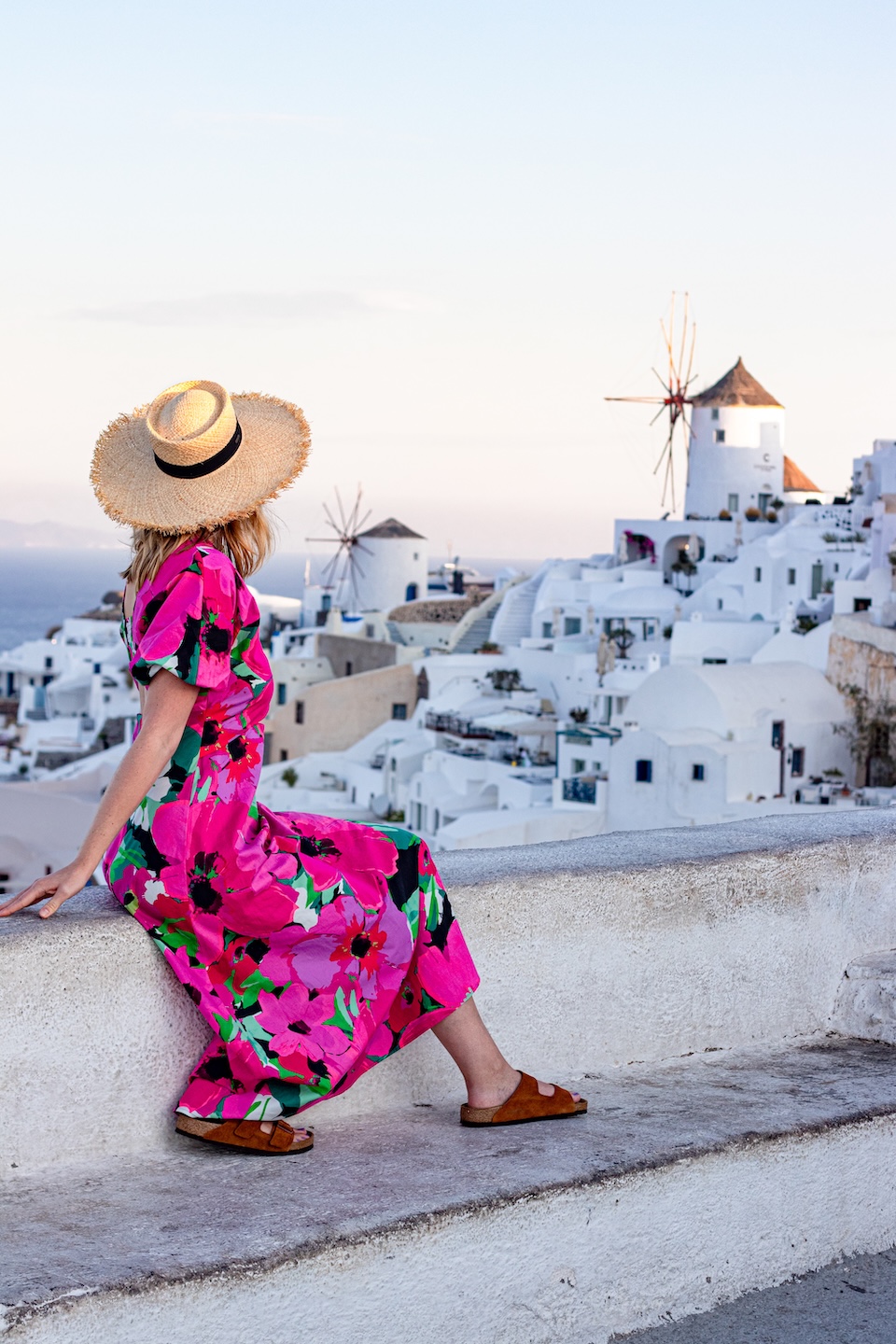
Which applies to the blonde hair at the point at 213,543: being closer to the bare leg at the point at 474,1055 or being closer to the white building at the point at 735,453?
the bare leg at the point at 474,1055

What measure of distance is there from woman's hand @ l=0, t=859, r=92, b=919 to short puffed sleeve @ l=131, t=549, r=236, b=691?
9.4 inches

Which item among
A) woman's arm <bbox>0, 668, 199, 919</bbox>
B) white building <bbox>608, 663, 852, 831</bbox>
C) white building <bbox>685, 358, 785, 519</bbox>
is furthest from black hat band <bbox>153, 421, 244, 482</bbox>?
white building <bbox>685, 358, 785, 519</bbox>

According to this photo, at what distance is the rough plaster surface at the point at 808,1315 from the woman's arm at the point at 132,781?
85 centimetres

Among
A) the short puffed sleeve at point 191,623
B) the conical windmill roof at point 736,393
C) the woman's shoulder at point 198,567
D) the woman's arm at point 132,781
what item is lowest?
the woman's arm at point 132,781

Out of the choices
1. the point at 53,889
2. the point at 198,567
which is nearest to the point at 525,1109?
the point at 53,889

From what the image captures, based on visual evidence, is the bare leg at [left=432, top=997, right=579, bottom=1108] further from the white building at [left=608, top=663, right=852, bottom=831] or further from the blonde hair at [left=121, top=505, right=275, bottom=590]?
the white building at [left=608, top=663, right=852, bottom=831]

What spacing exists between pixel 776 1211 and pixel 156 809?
95 centimetres

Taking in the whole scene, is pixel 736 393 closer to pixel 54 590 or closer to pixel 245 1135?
pixel 245 1135

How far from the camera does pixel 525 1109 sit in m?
2.24

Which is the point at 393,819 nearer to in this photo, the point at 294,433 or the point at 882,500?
the point at 882,500

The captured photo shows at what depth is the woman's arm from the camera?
197 cm

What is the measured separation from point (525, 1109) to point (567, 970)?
26cm

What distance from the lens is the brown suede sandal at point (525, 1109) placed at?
7.27ft

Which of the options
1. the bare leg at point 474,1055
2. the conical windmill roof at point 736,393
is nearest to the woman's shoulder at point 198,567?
the bare leg at point 474,1055
